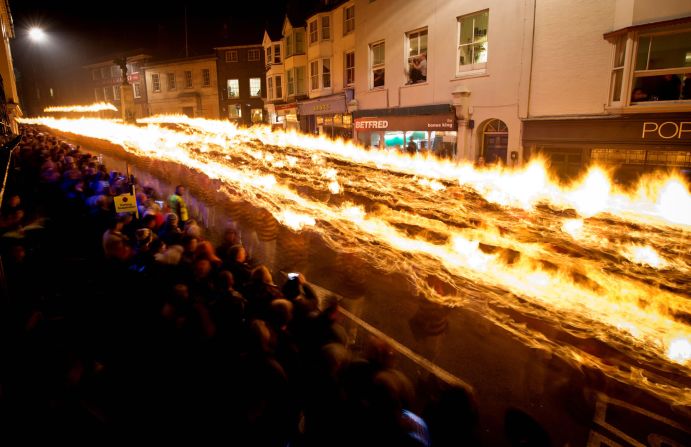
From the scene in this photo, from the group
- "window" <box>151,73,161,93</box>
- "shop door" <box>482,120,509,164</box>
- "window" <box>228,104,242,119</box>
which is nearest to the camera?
"shop door" <box>482,120,509,164</box>

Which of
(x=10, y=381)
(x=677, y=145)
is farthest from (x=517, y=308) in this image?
(x=677, y=145)

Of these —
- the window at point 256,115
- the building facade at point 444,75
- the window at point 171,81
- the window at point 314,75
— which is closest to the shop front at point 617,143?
the building facade at point 444,75

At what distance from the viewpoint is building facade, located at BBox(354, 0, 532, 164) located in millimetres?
17297

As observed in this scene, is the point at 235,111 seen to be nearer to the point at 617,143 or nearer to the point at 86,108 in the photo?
the point at 86,108

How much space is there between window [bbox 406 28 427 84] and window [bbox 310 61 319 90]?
11.4 m

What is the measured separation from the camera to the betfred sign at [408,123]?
1992 cm

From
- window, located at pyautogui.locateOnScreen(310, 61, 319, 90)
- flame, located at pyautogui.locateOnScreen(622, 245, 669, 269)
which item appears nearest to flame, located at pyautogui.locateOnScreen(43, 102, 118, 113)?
window, located at pyautogui.locateOnScreen(310, 61, 319, 90)

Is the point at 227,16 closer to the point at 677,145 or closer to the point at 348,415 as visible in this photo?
the point at 677,145

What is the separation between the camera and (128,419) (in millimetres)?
3473

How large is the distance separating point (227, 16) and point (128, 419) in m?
58.8

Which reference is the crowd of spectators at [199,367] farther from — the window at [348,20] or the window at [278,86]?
the window at [278,86]

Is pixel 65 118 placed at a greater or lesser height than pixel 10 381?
greater

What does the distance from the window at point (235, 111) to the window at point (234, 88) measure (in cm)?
117

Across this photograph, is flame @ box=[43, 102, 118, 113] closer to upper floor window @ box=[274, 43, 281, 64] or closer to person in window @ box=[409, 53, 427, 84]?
upper floor window @ box=[274, 43, 281, 64]
